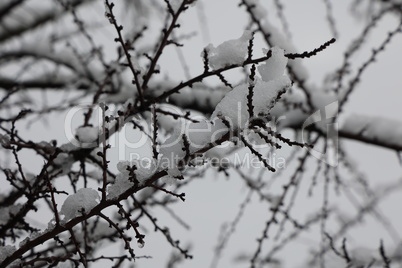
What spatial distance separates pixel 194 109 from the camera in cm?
265

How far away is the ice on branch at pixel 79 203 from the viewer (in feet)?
3.29

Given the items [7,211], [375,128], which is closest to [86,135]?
[7,211]

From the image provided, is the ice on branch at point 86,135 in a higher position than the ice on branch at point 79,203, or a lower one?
higher

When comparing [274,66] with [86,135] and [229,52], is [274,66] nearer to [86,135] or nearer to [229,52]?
[229,52]

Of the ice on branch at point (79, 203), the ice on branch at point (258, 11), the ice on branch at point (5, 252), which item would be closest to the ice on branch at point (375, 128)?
the ice on branch at point (258, 11)

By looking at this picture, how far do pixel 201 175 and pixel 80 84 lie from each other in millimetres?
1401

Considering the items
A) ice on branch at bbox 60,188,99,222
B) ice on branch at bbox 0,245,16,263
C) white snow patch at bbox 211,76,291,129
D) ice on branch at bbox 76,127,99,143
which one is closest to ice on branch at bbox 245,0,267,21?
ice on branch at bbox 76,127,99,143

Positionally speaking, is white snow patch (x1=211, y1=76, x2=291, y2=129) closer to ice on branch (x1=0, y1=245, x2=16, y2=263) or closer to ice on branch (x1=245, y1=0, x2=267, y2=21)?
ice on branch (x1=0, y1=245, x2=16, y2=263)

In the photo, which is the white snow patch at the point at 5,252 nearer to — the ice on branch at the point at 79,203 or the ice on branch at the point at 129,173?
the ice on branch at the point at 79,203

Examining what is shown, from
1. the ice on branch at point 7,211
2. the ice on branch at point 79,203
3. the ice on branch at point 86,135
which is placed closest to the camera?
the ice on branch at point 79,203

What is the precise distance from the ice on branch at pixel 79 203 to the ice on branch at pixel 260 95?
0.40m

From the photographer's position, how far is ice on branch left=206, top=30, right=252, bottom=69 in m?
1.08

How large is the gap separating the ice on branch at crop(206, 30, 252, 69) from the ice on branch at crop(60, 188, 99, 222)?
1.69 ft

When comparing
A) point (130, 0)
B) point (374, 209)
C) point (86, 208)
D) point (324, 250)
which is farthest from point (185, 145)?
point (130, 0)
